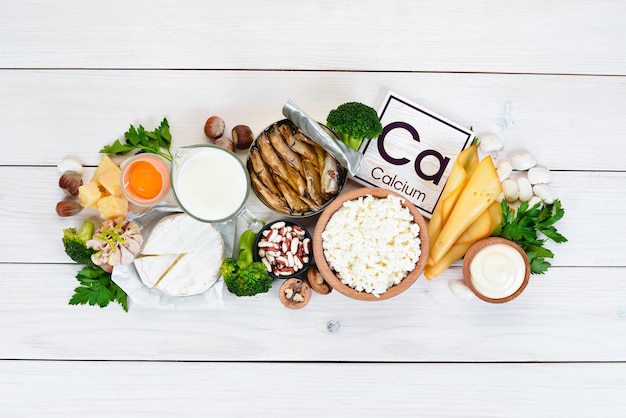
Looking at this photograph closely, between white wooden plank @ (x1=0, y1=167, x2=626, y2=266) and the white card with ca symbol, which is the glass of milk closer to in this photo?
white wooden plank @ (x1=0, y1=167, x2=626, y2=266)

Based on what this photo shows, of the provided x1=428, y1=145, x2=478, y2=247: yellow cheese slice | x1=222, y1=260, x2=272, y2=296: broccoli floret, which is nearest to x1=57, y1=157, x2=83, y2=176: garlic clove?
x1=222, y1=260, x2=272, y2=296: broccoli floret

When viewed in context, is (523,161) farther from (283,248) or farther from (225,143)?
(225,143)

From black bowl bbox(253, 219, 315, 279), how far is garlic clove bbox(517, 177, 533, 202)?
0.59 meters

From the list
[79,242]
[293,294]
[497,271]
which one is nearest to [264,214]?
[293,294]

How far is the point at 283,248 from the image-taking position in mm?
1376

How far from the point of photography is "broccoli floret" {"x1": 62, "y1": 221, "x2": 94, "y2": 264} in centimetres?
137

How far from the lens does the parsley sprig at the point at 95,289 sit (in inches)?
56.0

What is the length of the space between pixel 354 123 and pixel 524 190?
52cm

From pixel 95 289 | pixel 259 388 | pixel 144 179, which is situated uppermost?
pixel 144 179

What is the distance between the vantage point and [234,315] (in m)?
1.49

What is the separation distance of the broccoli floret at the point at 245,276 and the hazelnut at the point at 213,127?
1.04 feet
